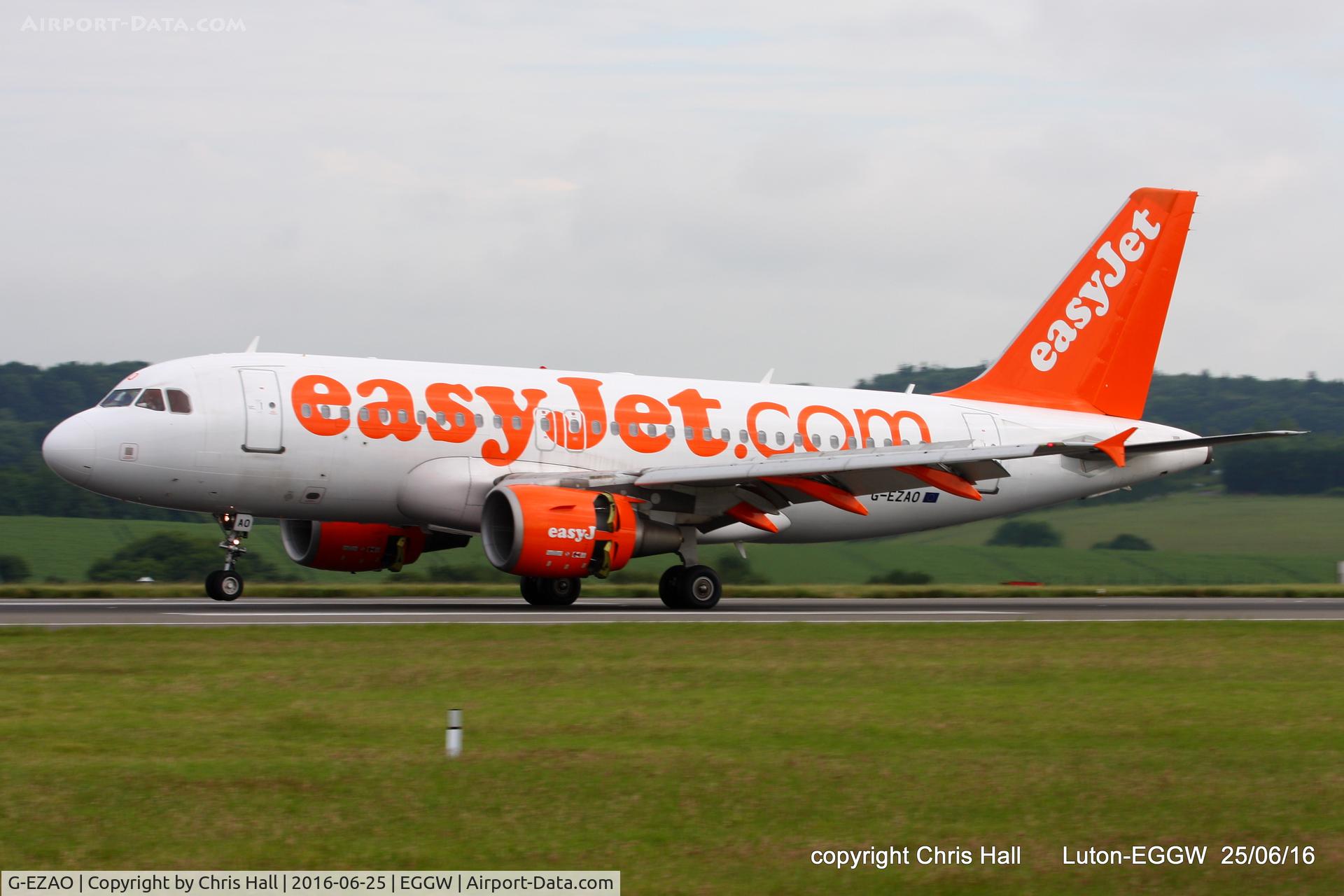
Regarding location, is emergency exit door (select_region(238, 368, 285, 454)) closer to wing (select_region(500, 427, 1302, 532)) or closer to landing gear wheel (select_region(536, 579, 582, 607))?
wing (select_region(500, 427, 1302, 532))

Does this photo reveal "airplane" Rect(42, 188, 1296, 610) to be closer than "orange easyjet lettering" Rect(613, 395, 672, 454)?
Yes

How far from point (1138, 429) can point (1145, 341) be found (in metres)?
2.61

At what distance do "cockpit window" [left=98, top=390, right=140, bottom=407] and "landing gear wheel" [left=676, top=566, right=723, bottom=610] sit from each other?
10.1 meters

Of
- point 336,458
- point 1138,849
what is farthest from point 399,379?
point 1138,849

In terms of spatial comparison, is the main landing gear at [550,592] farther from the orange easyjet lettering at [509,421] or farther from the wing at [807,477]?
the orange easyjet lettering at [509,421]

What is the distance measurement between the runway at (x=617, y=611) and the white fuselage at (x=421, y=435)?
1.76 m

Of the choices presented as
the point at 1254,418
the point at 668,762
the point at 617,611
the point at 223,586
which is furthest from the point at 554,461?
the point at 1254,418

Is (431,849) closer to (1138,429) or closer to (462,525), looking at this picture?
(462,525)

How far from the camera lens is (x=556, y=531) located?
25.3m

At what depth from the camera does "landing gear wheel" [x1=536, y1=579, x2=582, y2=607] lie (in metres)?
29.0

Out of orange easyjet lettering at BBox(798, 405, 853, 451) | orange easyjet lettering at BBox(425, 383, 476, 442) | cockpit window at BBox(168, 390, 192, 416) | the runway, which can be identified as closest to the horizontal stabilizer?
the runway

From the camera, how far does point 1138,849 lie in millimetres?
9188

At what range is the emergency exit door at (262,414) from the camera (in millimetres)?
26250

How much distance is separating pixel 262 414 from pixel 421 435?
2.75 m
